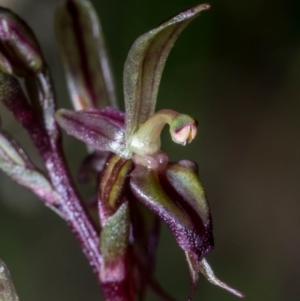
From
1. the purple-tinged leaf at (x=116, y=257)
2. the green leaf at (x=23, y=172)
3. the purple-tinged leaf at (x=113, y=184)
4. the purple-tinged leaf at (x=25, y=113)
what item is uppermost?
the purple-tinged leaf at (x=25, y=113)

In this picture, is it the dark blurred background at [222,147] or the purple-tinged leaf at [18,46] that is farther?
the dark blurred background at [222,147]

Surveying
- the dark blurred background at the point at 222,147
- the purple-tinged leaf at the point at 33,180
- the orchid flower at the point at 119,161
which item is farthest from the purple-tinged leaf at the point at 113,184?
the dark blurred background at the point at 222,147

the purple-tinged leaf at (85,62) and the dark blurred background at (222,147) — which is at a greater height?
the purple-tinged leaf at (85,62)

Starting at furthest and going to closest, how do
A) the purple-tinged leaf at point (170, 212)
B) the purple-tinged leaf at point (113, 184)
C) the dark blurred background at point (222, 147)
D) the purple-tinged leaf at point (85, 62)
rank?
the dark blurred background at point (222, 147) → the purple-tinged leaf at point (85, 62) → the purple-tinged leaf at point (113, 184) → the purple-tinged leaf at point (170, 212)

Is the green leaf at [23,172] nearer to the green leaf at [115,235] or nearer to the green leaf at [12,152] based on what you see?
the green leaf at [12,152]

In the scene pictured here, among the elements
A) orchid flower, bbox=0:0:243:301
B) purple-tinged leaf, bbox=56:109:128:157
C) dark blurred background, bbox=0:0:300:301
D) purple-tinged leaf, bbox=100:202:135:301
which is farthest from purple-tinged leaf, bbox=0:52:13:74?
dark blurred background, bbox=0:0:300:301

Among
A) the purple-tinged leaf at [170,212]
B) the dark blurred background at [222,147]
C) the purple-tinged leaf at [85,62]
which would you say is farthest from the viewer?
the dark blurred background at [222,147]

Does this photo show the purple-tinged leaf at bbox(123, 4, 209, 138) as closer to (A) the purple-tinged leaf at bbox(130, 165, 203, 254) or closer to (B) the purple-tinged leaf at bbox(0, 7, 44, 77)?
(A) the purple-tinged leaf at bbox(130, 165, 203, 254)

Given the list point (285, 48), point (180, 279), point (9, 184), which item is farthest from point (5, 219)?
point (285, 48)
